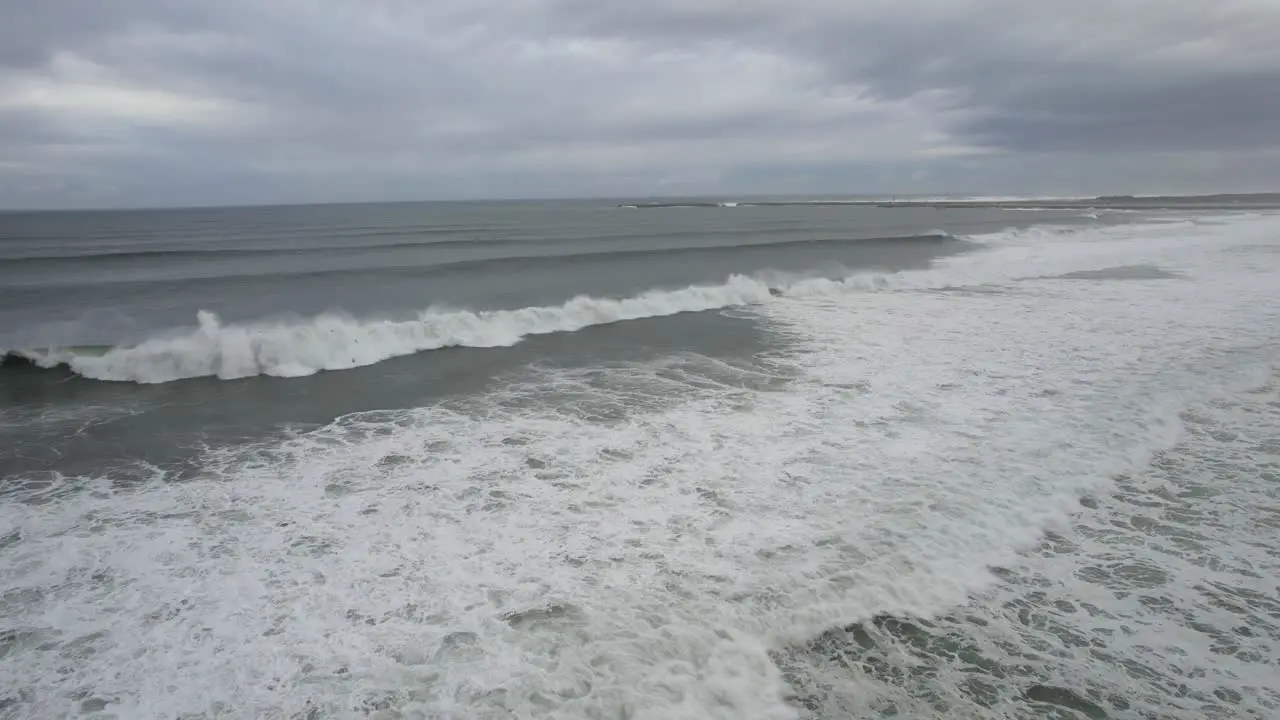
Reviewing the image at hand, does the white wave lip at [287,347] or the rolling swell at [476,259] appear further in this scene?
the rolling swell at [476,259]

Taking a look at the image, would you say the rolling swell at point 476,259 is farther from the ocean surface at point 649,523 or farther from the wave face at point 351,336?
the ocean surface at point 649,523

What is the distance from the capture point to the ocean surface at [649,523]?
3775 mm

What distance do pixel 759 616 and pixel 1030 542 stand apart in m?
2.53

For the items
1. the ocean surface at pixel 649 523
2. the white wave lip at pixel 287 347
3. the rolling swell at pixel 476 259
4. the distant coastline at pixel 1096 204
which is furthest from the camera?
the distant coastline at pixel 1096 204

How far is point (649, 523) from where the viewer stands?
5.56 meters

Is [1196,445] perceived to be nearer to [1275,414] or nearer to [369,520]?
[1275,414]

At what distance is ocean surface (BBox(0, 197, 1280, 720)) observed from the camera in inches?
149

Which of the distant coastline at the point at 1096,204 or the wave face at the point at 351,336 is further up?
the distant coastline at the point at 1096,204

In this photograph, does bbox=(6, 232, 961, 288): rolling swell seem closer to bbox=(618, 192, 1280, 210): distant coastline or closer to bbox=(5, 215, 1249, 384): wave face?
bbox=(5, 215, 1249, 384): wave face

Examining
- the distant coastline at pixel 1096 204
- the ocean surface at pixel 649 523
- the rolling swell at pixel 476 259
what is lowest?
the ocean surface at pixel 649 523

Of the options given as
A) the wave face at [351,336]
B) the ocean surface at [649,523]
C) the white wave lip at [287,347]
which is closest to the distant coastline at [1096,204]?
the wave face at [351,336]

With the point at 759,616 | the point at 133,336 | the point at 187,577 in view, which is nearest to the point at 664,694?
the point at 759,616

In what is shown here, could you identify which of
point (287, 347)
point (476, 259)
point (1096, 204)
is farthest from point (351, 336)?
point (1096, 204)

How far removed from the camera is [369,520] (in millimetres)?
5688
